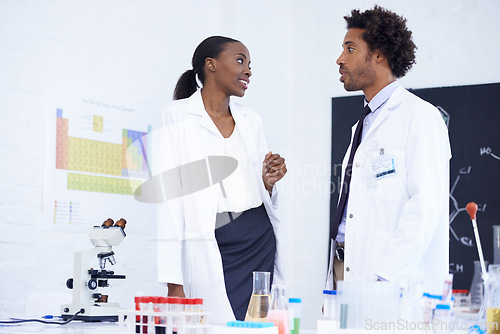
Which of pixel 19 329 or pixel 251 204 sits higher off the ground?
pixel 251 204

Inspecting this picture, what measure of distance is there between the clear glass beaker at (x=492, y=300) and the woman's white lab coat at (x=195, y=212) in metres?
1.06

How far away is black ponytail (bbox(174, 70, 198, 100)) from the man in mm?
714

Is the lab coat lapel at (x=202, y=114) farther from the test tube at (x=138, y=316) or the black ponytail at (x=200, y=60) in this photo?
the test tube at (x=138, y=316)

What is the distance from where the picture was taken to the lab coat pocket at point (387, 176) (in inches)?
90.4

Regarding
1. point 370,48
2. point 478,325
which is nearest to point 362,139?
point 370,48

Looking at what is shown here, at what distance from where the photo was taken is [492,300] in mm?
1558

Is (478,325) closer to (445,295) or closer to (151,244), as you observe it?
(445,295)

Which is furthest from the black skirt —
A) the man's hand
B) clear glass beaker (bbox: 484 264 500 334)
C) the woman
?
clear glass beaker (bbox: 484 264 500 334)

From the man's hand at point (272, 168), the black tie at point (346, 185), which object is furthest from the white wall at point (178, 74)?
the black tie at point (346, 185)

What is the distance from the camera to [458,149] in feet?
12.9

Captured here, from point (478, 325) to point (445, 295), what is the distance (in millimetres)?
188

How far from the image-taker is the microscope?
2240 mm

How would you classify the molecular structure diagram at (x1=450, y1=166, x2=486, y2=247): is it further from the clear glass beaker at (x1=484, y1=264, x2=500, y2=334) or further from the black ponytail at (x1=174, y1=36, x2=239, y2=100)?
the clear glass beaker at (x1=484, y1=264, x2=500, y2=334)

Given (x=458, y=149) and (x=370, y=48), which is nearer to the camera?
(x=370, y=48)
